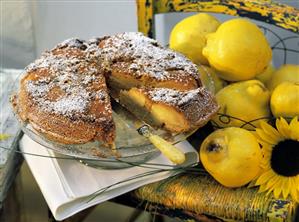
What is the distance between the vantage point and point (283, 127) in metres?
0.69

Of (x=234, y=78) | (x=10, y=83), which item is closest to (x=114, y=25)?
(x=10, y=83)

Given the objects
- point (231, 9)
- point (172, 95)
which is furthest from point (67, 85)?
point (231, 9)

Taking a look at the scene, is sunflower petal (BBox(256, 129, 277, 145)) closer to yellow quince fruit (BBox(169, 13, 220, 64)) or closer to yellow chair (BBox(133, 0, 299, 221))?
yellow chair (BBox(133, 0, 299, 221))

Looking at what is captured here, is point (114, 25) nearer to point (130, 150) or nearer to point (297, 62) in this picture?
point (297, 62)

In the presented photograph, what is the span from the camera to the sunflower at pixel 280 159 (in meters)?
0.67

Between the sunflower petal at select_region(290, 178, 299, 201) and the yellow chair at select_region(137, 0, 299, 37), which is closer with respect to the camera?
the sunflower petal at select_region(290, 178, 299, 201)

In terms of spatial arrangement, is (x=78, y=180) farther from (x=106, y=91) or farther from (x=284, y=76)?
(x=284, y=76)

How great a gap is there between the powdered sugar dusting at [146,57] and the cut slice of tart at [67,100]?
40 millimetres

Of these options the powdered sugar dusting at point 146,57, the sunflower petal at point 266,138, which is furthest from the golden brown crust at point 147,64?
the sunflower petal at point 266,138

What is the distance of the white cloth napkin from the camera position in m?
0.67

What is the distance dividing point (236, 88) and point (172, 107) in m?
0.14

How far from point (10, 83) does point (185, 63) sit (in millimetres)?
361

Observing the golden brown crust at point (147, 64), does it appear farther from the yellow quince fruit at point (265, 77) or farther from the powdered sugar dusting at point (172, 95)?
the yellow quince fruit at point (265, 77)

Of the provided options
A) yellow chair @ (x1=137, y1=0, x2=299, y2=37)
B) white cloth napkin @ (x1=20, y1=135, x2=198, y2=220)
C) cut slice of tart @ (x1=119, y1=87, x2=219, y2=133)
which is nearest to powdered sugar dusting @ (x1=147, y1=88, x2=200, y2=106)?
cut slice of tart @ (x1=119, y1=87, x2=219, y2=133)
